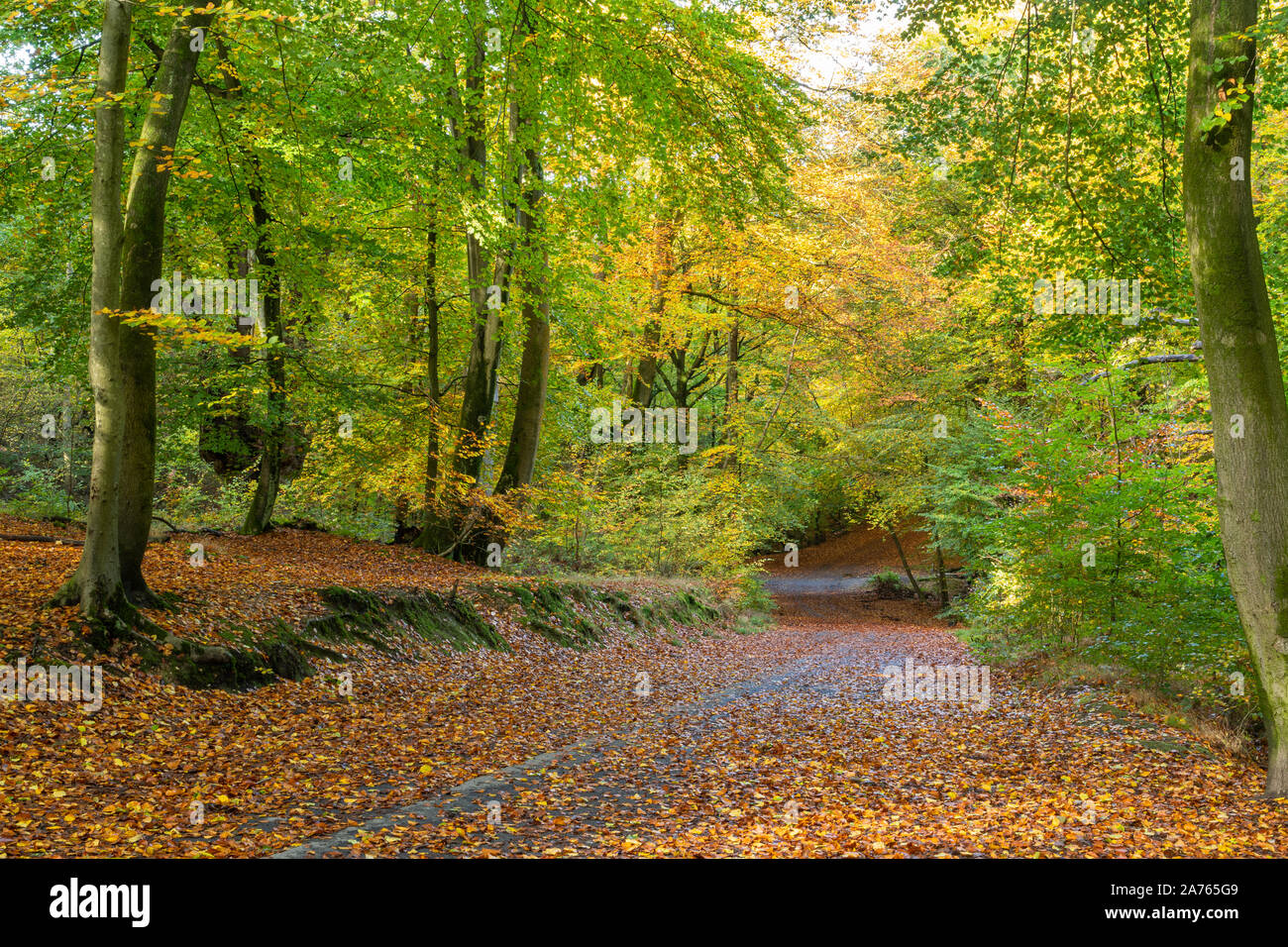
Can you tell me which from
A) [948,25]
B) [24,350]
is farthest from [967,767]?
[24,350]

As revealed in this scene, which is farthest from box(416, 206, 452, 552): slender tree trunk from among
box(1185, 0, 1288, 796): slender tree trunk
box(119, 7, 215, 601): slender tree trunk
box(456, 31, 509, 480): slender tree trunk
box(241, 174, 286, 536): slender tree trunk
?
box(1185, 0, 1288, 796): slender tree trunk

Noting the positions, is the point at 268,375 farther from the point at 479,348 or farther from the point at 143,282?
the point at 143,282

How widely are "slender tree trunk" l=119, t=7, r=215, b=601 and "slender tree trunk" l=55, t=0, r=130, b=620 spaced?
15.6 inches

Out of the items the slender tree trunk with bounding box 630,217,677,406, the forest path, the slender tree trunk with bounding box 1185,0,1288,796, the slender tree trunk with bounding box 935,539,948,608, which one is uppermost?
the slender tree trunk with bounding box 630,217,677,406

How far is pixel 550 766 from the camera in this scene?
6617 mm

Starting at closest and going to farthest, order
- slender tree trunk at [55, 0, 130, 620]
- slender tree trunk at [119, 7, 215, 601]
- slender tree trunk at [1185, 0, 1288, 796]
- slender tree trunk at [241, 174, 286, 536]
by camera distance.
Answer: slender tree trunk at [1185, 0, 1288, 796], slender tree trunk at [55, 0, 130, 620], slender tree trunk at [119, 7, 215, 601], slender tree trunk at [241, 174, 286, 536]

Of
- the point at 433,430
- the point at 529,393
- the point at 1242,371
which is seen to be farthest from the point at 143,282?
the point at 1242,371

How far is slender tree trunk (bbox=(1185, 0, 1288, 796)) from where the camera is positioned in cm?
575

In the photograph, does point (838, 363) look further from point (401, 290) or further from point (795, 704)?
point (795, 704)

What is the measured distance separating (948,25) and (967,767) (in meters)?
7.76

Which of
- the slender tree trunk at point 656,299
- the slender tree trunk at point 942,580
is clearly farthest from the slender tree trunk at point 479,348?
the slender tree trunk at point 942,580

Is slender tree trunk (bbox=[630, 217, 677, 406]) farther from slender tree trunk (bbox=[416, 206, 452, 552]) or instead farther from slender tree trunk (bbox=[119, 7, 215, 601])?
slender tree trunk (bbox=[119, 7, 215, 601])

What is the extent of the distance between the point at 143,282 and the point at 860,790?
25.7 ft

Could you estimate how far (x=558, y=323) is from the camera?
1712cm
